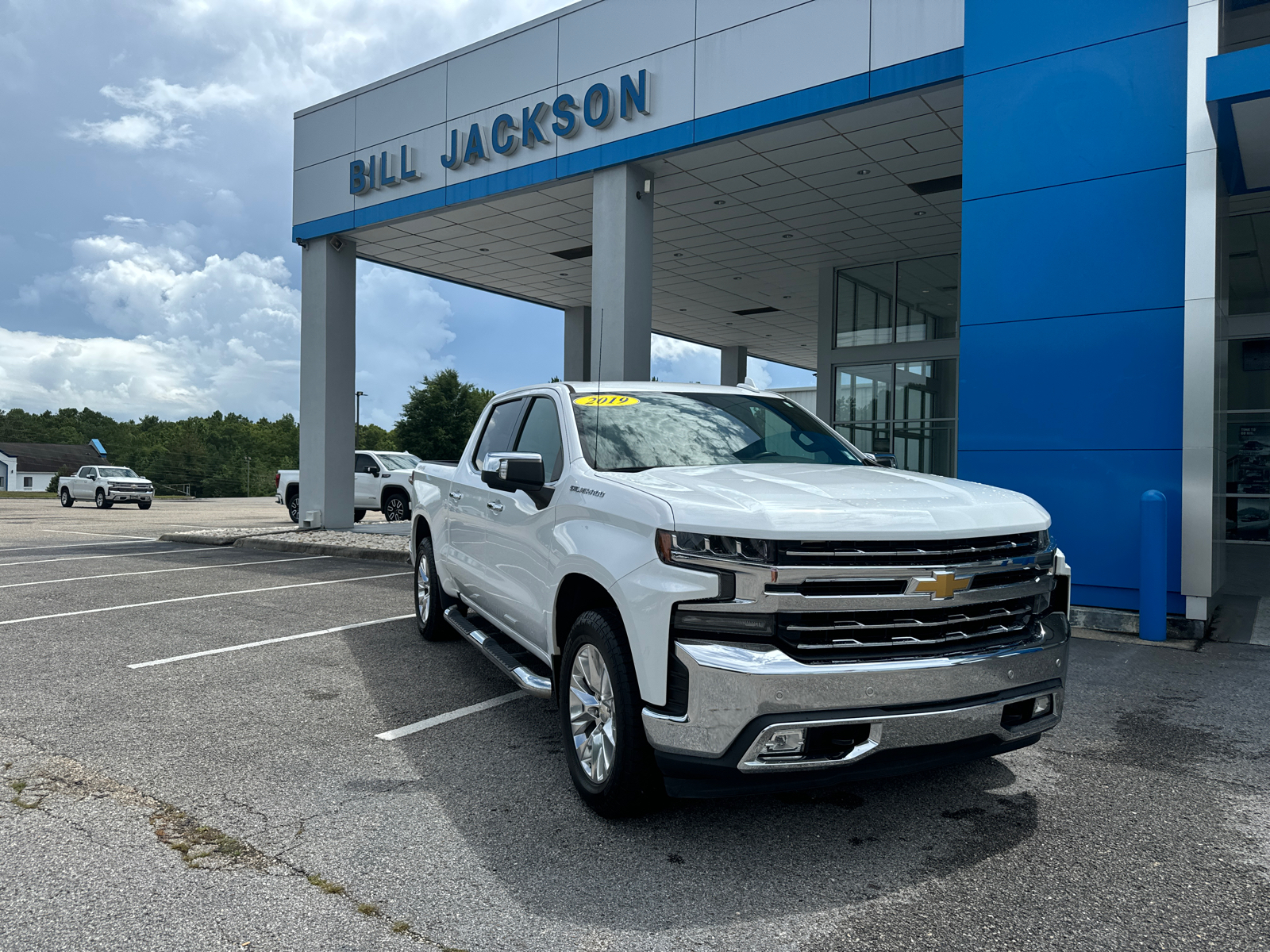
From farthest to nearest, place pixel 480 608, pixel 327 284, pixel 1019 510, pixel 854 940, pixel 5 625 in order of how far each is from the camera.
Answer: pixel 327 284, pixel 5 625, pixel 480 608, pixel 1019 510, pixel 854 940

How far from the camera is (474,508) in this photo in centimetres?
565

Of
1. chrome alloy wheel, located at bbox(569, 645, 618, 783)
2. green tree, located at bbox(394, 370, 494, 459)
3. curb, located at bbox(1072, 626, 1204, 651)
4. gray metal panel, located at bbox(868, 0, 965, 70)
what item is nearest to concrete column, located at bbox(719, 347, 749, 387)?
gray metal panel, located at bbox(868, 0, 965, 70)

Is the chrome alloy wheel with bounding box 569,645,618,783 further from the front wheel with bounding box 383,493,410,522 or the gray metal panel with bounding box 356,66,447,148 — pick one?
the front wheel with bounding box 383,493,410,522

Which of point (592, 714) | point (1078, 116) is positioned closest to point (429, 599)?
point (592, 714)

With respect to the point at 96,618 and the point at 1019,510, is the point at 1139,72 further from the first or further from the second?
the point at 96,618

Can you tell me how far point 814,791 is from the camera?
154 inches

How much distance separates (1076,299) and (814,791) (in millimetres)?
6243

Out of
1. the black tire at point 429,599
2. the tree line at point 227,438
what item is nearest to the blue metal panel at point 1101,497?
the black tire at point 429,599

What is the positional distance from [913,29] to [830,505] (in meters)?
8.24

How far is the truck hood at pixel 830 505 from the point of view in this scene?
313cm

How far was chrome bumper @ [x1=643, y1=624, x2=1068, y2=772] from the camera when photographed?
2994 mm

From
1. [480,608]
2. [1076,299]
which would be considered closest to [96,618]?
[480,608]

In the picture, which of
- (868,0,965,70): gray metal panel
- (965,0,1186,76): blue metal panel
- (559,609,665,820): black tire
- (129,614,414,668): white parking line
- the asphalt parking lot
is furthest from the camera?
(868,0,965,70): gray metal panel

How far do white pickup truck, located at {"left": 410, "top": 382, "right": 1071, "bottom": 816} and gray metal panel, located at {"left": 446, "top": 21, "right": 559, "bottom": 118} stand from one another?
1010 centimetres
